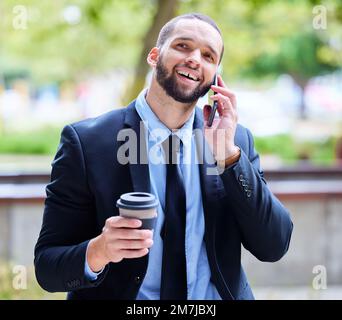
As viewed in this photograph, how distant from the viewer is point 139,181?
1868 mm

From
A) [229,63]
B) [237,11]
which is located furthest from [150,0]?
[229,63]

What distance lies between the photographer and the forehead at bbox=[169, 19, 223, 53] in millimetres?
1854

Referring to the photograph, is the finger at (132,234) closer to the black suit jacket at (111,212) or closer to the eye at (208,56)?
the black suit jacket at (111,212)

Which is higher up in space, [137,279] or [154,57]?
[154,57]

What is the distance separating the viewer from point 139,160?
6.21ft

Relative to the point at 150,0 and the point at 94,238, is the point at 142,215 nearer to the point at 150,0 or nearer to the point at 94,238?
the point at 94,238

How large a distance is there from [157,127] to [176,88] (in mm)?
162

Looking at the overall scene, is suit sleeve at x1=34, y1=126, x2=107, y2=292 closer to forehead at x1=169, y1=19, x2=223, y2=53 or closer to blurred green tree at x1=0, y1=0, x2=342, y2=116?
forehead at x1=169, y1=19, x2=223, y2=53

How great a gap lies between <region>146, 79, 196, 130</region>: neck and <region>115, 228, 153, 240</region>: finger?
0.44 metres

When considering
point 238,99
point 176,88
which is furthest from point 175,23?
point 238,99

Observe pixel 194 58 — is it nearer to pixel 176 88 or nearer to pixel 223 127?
pixel 176 88

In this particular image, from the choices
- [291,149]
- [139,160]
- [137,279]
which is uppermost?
[291,149]

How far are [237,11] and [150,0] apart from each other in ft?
10.8

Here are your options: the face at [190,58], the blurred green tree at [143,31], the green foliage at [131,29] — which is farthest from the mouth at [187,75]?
the green foliage at [131,29]
